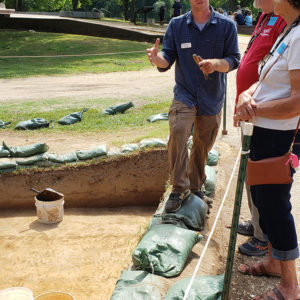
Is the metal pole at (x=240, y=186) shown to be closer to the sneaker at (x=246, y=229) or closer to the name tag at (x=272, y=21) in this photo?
the name tag at (x=272, y=21)

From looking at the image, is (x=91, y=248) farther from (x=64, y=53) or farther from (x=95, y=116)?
(x=64, y=53)

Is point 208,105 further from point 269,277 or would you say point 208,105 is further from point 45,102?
point 45,102

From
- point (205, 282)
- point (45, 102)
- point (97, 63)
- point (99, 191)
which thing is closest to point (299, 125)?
point (205, 282)

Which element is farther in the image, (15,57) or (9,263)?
(15,57)

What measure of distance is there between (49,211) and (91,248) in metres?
0.99

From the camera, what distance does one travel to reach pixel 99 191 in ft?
23.3

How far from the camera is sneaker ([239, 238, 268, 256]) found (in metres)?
3.57

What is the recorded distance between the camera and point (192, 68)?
3967 millimetres

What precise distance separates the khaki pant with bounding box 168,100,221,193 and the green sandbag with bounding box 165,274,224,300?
3.74ft

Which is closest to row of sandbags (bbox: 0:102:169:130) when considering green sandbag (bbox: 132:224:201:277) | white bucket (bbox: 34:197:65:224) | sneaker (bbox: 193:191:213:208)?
white bucket (bbox: 34:197:65:224)

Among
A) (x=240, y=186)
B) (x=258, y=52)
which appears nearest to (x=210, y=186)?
(x=258, y=52)

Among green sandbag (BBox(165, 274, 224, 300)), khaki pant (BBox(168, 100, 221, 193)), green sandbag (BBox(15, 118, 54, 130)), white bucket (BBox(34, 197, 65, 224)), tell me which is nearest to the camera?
green sandbag (BBox(165, 274, 224, 300))

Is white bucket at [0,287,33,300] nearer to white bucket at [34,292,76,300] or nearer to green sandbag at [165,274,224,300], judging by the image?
white bucket at [34,292,76,300]

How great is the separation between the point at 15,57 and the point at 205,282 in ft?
54.3
